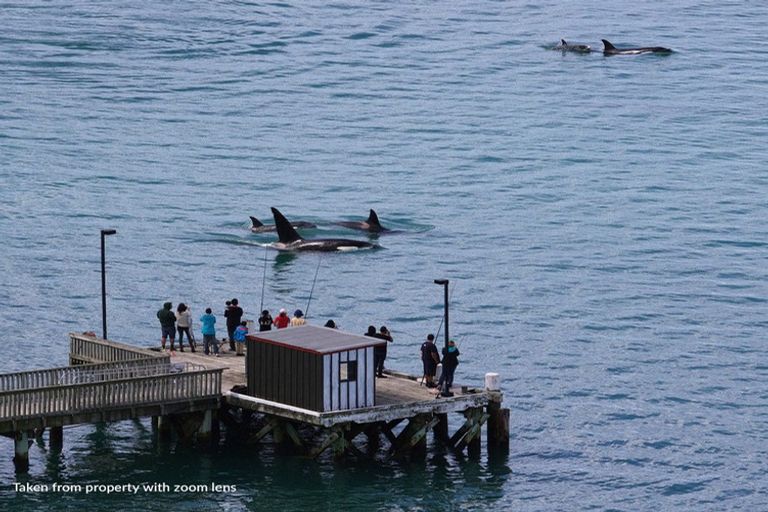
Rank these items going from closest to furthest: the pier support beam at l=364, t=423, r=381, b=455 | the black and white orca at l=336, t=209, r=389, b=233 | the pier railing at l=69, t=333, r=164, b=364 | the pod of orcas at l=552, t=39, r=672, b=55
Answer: the pier support beam at l=364, t=423, r=381, b=455, the pier railing at l=69, t=333, r=164, b=364, the black and white orca at l=336, t=209, r=389, b=233, the pod of orcas at l=552, t=39, r=672, b=55

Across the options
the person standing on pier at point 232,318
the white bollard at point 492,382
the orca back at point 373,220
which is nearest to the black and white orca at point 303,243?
the orca back at point 373,220

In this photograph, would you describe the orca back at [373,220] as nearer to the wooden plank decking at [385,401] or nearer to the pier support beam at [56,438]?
the wooden plank decking at [385,401]

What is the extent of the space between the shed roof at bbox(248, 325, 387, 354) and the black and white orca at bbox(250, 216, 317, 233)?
32.6 m

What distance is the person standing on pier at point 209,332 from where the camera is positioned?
56.2 m

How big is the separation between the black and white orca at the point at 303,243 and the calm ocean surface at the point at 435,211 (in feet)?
4.34

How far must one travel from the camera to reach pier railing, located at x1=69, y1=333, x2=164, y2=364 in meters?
54.7

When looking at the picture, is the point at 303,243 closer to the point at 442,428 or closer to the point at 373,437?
the point at 442,428

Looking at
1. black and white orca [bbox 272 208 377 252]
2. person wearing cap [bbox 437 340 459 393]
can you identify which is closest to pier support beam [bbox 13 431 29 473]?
person wearing cap [bbox 437 340 459 393]

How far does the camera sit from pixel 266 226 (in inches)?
3403

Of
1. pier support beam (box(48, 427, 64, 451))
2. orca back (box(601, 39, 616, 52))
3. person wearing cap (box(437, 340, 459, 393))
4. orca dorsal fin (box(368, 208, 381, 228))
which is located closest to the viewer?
person wearing cap (box(437, 340, 459, 393))

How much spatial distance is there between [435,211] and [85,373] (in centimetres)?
4152

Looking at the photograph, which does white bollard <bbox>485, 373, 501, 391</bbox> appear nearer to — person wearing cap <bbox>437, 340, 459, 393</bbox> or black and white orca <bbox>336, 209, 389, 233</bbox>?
person wearing cap <bbox>437, 340, 459, 393</bbox>

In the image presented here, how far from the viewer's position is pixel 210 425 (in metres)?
53.3

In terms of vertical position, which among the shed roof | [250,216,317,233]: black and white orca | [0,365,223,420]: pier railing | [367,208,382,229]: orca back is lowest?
[250,216,317,233]: black and white orca
